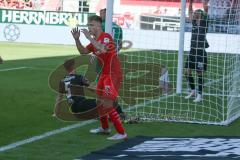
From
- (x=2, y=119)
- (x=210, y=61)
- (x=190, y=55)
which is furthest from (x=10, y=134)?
(x=210, y=61)

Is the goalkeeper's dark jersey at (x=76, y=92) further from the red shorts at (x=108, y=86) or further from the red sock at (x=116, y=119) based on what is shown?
the red sock at (x=116, y=119)

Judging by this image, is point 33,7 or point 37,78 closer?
point 37,78

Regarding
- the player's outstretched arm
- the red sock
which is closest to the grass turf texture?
the red sock

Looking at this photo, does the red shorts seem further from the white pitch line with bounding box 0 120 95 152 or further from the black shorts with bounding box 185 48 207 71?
the black shorts with bounding box 185 48 207 71

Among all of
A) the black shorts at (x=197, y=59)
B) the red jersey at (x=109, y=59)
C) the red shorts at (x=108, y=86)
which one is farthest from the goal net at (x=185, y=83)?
the red jersey at (x=109, y=59)

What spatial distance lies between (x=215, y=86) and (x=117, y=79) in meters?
6.76

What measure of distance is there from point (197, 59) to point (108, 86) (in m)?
5.05

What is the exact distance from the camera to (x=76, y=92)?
11133 millimetres

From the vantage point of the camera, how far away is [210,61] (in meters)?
16.7

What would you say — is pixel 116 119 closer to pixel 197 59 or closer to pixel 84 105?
pixel 84 105

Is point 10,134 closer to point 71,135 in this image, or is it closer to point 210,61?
point 71,135

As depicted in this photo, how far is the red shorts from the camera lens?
9672 mm

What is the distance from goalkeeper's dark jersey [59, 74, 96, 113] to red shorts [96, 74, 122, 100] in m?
1.08

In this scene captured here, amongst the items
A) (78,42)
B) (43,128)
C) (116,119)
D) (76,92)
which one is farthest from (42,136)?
(76,92)
